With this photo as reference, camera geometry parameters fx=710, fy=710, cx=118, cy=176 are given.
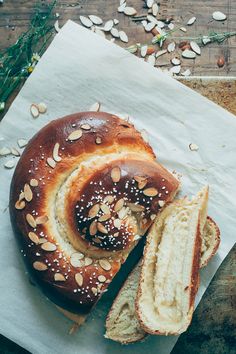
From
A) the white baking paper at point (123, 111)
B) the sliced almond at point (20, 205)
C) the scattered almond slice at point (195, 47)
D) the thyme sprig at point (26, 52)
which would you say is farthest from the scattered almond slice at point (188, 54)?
the sliced almond at point (20, 205)

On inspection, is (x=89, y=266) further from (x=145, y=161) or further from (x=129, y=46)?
(x=129, y=46)

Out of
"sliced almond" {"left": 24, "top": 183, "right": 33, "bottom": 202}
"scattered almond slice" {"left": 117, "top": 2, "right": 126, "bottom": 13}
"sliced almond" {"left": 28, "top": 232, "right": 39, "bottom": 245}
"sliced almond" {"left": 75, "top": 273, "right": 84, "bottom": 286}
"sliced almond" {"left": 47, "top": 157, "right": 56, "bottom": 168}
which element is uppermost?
"scattered almond slice" {"left": 117, "top": 2, "right": 126, "bottom": 13}

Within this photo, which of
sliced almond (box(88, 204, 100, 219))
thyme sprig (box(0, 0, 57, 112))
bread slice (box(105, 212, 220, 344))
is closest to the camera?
sliced almond (box(88, 204, 100, 219))

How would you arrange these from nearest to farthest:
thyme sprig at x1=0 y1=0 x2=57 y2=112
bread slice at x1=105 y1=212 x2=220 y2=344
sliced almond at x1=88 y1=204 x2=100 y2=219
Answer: sliced almond at x1=88 y1=204 x2=100 y2=219, bread slice at x1=105 y1=212 x2=220 y2=344, thyme sprig at x1=0 y1=0 x2=57 y2=112

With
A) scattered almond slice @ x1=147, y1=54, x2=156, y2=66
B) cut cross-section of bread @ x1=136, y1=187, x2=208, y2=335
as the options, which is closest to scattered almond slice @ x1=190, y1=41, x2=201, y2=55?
scattered almond slice @ x1=147, y1=54, x2=156, y2=66

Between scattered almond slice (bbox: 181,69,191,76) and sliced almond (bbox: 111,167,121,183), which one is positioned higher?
scattered almond slice (bbox: 181,69,191,76)

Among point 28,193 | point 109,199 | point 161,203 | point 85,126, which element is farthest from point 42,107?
point 161,203

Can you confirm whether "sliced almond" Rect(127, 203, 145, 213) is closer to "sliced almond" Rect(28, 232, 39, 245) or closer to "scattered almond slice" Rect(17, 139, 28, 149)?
"sliced almond" Rect(28, 232, 39, 245)
